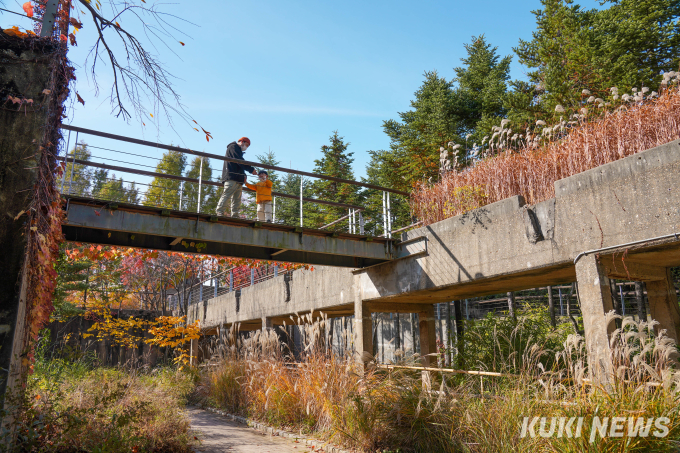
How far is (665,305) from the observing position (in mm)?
6164

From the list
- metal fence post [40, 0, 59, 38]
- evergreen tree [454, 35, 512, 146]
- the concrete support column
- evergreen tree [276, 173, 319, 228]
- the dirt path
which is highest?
evergreen tree [454, 35, 512, 146]

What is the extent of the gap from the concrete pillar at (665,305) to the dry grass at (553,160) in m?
1.98

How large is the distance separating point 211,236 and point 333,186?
17082 millimetres

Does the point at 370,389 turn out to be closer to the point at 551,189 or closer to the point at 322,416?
the point at 322,416

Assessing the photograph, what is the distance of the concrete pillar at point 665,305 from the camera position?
6.09 metres

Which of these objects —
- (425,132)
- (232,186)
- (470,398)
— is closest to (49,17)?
(232,186)

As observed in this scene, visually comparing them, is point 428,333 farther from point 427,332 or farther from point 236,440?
point 236,440

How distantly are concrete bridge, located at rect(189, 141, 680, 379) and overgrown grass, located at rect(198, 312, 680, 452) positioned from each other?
32cm

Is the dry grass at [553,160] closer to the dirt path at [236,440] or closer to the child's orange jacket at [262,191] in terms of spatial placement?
the child's orange jacket at [262,191]

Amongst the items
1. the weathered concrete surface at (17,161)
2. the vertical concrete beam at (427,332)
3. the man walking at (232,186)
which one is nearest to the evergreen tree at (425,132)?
the vertical concrete beam at (427,332)

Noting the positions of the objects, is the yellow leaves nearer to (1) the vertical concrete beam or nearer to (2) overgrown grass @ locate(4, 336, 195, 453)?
(2) overgrown grass @ locate(4, 336, 195, 453)

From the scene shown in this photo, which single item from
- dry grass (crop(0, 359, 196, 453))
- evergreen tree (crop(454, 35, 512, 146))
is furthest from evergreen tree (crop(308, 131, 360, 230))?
dry grass (crop(0, 359, 196, 453))

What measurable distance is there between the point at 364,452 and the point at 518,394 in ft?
6.60

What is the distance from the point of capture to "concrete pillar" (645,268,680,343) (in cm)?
609
